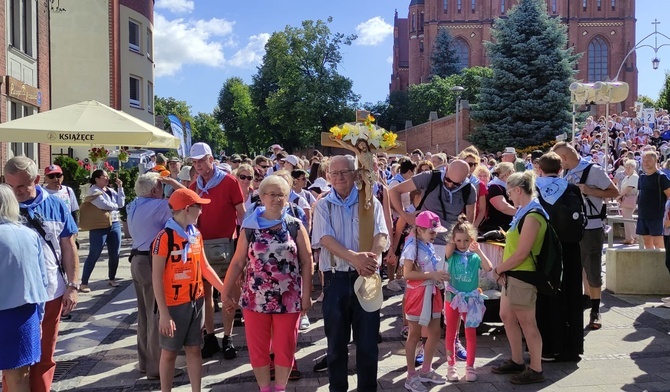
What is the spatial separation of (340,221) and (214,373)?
2.09 meters

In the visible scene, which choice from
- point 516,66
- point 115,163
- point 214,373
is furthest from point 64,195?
point 516,66

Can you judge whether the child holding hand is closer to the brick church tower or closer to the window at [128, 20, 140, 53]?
the window at [128, 20, 140, 53]

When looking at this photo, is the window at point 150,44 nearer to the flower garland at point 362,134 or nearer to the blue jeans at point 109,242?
the blue jeans at point 109,242

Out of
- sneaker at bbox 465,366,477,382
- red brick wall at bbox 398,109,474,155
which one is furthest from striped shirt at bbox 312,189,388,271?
red brick wall at bbox 398,109,474,155

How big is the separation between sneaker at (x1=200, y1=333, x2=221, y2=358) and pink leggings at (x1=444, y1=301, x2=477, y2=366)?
229 cm

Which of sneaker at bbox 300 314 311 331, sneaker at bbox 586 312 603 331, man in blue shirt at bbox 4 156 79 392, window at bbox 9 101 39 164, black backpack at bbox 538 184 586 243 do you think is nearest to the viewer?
man in blue shirt at bbox 4 156 79 392

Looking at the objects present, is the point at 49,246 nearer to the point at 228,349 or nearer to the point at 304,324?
the point at 228,349

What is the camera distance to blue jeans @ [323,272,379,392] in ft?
14.3

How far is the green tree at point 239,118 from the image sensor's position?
59.9 meters

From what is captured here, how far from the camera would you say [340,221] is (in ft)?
14.4

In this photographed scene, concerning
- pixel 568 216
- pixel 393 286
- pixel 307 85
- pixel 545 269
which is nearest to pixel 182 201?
pixel 545 269

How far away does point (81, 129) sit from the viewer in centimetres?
855

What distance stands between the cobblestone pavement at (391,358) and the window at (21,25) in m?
11.3

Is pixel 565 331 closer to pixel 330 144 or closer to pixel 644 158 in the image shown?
pixel 330 144
